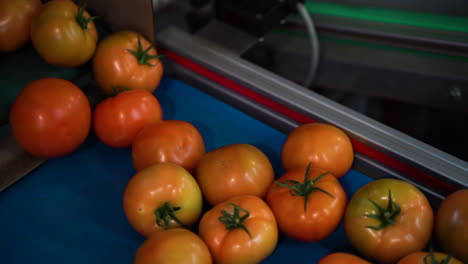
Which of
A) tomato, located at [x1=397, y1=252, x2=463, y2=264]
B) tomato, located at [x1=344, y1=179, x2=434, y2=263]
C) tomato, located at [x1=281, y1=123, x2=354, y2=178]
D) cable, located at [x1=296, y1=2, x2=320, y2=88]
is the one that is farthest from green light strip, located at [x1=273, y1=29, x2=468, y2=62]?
tomato, located at [x1=397, y1=252, x2=463, y2=264]

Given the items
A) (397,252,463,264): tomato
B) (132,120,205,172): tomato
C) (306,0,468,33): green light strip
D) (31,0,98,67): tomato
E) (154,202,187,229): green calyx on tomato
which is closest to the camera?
(397,252,463,264): tomato

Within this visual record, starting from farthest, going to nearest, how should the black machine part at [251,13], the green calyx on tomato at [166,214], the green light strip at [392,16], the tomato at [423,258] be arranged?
the green light strip at [392,16] < the black machine part at [251,13] < the green calyx on tomato at [166,214] < the tomato at [423,258]

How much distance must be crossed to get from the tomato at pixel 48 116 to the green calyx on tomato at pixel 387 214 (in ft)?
2.36

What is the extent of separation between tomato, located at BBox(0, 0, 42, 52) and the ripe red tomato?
35 cm

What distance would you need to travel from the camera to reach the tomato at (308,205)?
2.76ft

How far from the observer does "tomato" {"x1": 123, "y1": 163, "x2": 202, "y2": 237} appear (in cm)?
83

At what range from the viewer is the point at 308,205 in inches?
33.3

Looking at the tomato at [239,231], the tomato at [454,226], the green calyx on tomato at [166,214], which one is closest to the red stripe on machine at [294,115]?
the tomato at [454,226]

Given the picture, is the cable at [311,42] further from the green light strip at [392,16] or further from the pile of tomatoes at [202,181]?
the pile of tomatoes at [202,181]

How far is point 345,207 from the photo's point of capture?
2.93ft

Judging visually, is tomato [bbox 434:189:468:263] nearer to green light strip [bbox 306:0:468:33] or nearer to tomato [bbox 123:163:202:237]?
tomato [bbox 123:163:202:237]

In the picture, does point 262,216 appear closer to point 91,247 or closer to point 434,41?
point 91,247

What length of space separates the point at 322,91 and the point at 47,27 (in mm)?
1452

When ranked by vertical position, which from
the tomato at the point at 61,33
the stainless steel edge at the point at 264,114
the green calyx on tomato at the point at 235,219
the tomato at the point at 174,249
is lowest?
the stainless steel edge at the point at 264,114
